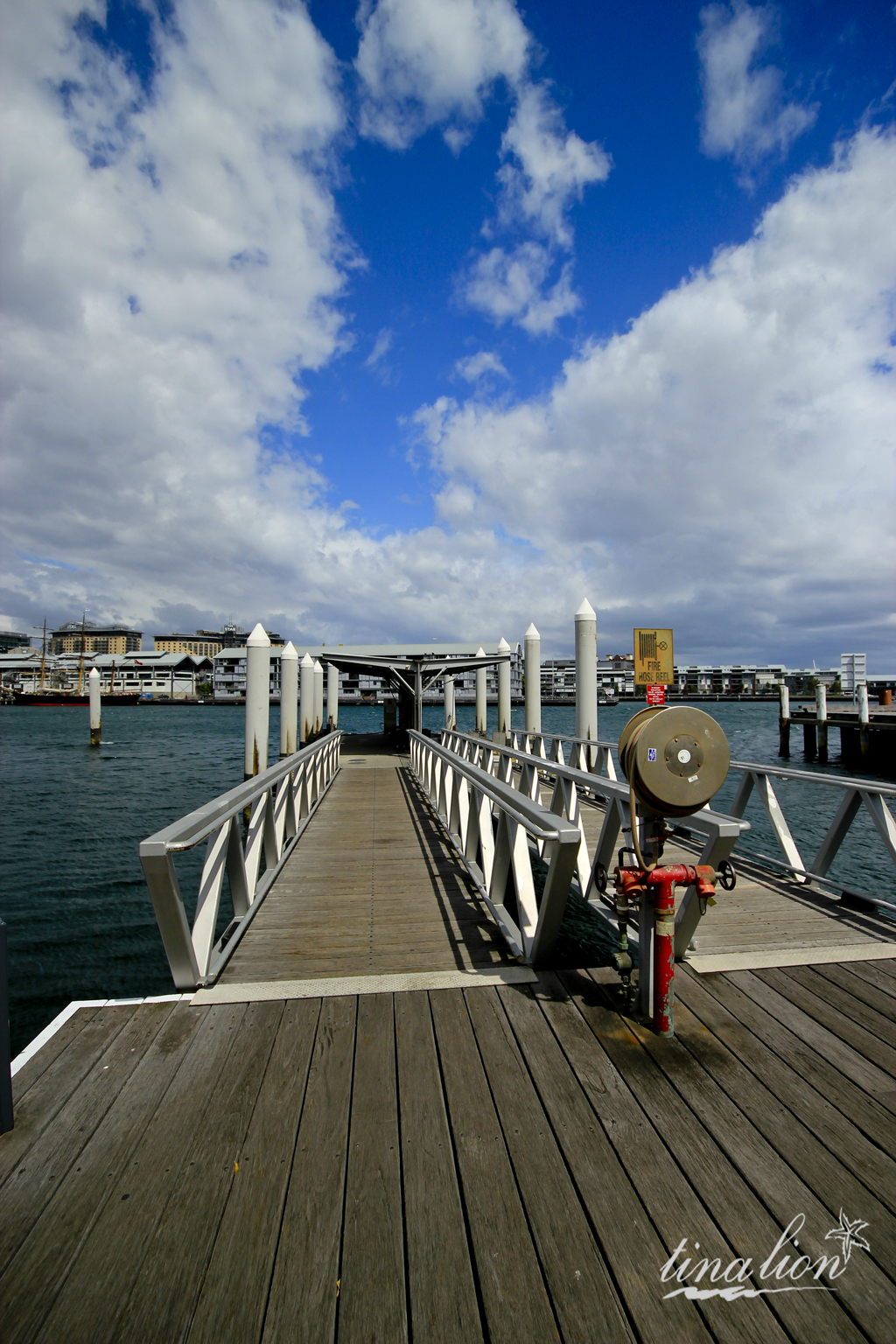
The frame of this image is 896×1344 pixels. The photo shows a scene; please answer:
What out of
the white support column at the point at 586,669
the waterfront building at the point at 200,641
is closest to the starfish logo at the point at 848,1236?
the white support column at the point at 586,669

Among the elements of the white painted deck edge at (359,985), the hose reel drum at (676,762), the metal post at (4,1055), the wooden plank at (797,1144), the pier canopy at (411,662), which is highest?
the pier canopy at (411,662)

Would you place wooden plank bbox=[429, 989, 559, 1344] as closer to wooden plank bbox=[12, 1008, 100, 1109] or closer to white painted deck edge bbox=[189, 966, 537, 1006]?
white painted deck edge bbox=[189, 966, 537, 1006]

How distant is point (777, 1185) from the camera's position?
7.09 ft

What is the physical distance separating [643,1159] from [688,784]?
1.51 metres

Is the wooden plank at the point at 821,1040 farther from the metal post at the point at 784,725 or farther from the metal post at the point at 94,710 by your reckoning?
the metal post at the point at 94,710

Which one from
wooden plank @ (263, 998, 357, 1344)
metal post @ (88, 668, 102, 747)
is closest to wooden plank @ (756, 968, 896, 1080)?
wooden plank @ (263, 998, 357, 1344)

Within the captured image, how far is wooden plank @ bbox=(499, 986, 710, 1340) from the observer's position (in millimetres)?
1711

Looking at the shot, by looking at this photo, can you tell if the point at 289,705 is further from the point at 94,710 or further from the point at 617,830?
the point at 94,710

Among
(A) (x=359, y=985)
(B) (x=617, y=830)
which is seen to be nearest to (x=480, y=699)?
(B) (x=617, y=830)

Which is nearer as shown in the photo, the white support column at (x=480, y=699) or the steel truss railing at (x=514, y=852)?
the steel truss railing at (x=514, y=852)

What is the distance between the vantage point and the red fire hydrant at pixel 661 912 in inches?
121

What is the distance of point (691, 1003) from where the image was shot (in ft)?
11.2

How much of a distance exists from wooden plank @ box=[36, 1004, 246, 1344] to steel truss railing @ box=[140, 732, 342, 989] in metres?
0.59

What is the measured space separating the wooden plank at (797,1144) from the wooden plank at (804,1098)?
23 mm
